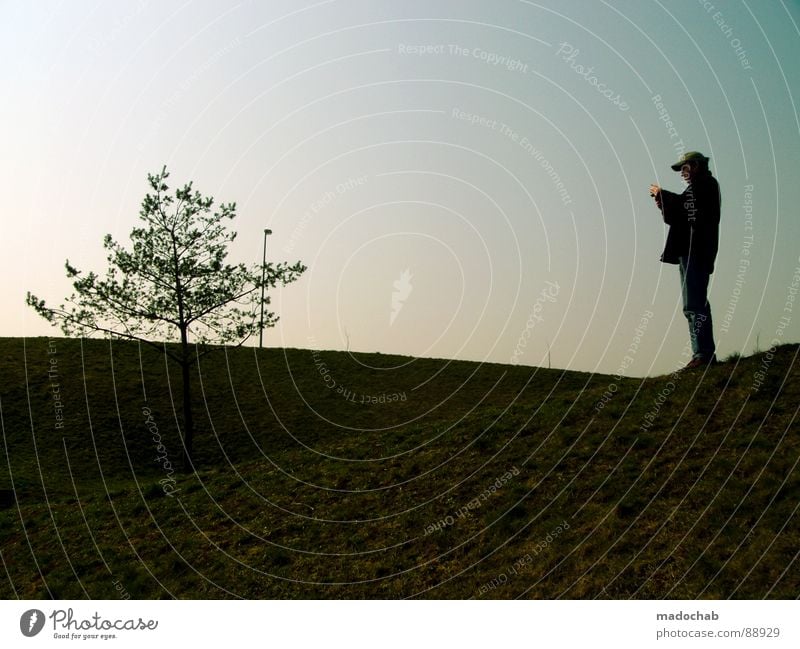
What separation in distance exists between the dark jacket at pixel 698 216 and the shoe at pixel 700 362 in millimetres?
2554

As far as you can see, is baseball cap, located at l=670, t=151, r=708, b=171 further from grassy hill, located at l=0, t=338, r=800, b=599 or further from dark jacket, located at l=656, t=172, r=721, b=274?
grassy hill, located at l=0, t=338, r=800, b=599

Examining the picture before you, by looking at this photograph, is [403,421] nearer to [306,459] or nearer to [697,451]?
[306,459]

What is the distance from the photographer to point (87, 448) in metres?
39.9

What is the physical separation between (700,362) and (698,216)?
12.3 ft

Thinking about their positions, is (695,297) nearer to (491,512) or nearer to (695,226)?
(695,226)

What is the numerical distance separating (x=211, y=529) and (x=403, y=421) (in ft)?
76.0

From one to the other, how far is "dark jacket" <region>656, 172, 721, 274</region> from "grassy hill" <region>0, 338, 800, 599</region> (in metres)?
3.24

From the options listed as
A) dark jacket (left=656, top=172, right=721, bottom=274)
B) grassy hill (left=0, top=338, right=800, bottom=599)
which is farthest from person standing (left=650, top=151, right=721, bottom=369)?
grassy hill (left=0, top=338, right=800, bottom=599)

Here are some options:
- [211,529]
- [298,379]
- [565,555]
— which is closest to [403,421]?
[298,379]

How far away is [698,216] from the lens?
53.3 feet

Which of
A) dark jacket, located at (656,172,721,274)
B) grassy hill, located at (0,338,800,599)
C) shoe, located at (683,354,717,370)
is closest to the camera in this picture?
grassy hill, located at (0,338,800,599)

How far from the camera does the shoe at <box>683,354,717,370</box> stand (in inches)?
703

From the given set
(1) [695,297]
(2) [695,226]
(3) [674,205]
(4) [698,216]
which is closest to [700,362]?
(1) [695,297]
